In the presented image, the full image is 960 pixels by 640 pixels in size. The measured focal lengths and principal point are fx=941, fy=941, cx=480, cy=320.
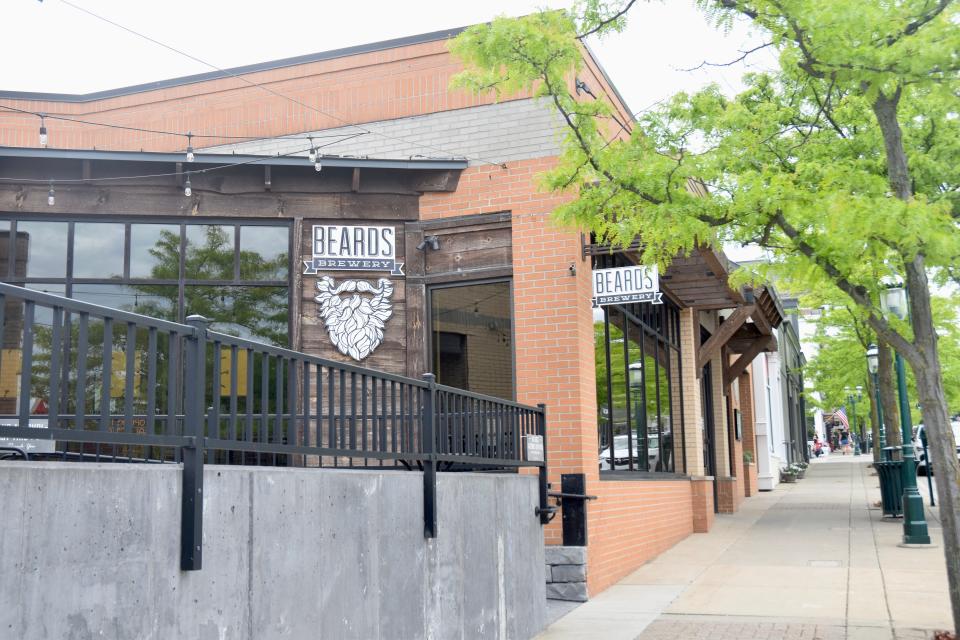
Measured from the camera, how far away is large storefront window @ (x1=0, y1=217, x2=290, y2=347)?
428 inches

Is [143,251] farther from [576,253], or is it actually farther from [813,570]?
[813,570]

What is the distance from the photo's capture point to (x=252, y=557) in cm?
464

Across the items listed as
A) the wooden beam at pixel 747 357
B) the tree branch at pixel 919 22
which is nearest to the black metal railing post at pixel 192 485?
the tree branch at pixel 919 22

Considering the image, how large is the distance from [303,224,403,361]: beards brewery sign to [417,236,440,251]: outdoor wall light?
0.33 metres

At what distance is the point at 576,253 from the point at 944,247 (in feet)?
14.6

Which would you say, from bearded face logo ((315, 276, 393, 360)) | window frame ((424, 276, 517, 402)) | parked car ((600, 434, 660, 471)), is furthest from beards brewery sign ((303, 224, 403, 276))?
parked car ((600, 434, 660, 471))

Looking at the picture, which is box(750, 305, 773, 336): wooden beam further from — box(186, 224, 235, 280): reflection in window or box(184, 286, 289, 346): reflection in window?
box(186, 224, 235, 280): reflection in window

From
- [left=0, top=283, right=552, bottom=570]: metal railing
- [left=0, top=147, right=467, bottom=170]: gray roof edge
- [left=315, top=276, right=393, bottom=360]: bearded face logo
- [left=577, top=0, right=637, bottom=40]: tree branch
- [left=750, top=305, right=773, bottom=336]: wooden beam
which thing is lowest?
[left=0, top=283, right=552, bottom=570]: metal railing

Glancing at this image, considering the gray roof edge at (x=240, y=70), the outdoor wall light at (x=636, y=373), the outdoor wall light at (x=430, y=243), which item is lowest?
the outdoor wall light at (x=636, y=373)

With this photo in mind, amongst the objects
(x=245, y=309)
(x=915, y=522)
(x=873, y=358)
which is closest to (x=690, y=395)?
(x=915, y=522)

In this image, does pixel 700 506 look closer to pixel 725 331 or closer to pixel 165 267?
pixel 725 331

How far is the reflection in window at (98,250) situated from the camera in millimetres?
10922

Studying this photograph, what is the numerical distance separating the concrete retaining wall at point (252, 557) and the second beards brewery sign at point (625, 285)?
3543 mm

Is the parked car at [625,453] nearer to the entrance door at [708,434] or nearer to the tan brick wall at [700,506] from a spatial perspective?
the tan brick wall at [700,506]
